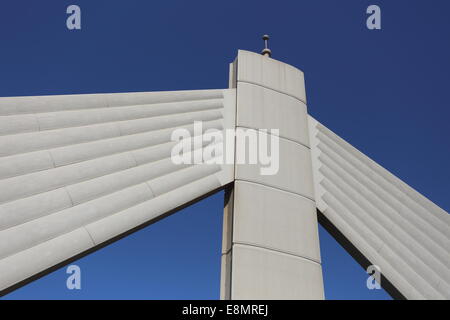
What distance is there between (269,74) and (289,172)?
347 centimetres

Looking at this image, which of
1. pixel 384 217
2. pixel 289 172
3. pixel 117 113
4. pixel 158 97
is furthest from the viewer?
pixel 384 217

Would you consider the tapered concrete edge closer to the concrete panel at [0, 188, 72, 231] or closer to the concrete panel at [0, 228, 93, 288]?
the concrete panel at [0, 228, 93, 288]

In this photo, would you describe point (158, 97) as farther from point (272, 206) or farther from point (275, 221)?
point (275, 221)

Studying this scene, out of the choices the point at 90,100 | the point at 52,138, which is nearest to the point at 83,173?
the point at 52,138

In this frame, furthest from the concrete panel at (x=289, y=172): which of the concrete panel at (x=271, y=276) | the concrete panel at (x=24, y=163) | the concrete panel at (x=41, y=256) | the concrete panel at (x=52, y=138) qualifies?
the concrete panel at (x=24, y=163)

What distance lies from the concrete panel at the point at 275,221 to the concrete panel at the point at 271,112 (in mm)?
2026

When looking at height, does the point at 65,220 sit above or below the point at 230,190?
below

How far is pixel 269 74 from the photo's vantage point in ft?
40.9

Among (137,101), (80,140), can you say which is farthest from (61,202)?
(137,101)

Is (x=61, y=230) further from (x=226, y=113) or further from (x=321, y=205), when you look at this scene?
(x=321, y=205)

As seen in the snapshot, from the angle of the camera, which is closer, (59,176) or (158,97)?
(59,176)

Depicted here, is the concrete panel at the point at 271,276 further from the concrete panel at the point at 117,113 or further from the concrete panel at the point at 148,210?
the concrete panel at the point at 117,113

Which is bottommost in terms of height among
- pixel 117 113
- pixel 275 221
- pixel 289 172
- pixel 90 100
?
pixel 275 221

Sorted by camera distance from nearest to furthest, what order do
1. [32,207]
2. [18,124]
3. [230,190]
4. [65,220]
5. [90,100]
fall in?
1. [32,207]
2. [65,220]
3. [18,124]
4. [90,100]
5. [230,190]
